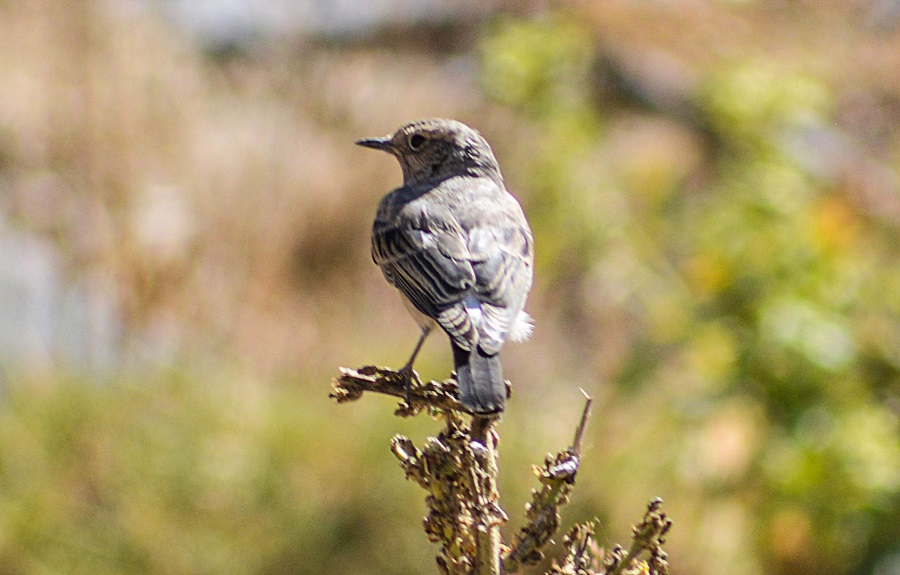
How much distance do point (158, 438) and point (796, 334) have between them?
153 inches

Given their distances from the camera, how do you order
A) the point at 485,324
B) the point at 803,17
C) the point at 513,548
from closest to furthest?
1. the point at 513,548
2. the point at 485,324
3. the point at 803,17

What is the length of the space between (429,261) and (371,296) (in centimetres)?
701

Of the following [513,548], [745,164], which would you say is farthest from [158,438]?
[513,548]

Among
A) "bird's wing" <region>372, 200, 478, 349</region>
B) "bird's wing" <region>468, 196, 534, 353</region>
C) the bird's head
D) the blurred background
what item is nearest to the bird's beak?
the bird's head

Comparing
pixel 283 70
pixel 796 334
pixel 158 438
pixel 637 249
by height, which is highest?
pixel 283 70

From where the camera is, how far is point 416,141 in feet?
12.2

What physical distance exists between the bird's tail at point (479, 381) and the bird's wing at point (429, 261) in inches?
7.4

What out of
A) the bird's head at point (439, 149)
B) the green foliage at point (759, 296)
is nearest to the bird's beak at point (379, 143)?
the bird's head at point (439, 149)

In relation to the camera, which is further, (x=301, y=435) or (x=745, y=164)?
(x=301, y=435)

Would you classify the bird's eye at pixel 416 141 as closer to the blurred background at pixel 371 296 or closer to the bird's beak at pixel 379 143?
the bird's beak at pixel 379 143

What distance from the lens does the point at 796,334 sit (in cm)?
446

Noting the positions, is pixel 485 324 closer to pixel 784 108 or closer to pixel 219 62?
pixel 784 108

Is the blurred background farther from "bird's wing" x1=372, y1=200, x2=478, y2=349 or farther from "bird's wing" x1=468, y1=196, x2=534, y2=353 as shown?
"bird's wing" x1=372, y1=200, x2=478, y2=349

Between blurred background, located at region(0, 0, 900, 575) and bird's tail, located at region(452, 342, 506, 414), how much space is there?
4.35 ft
